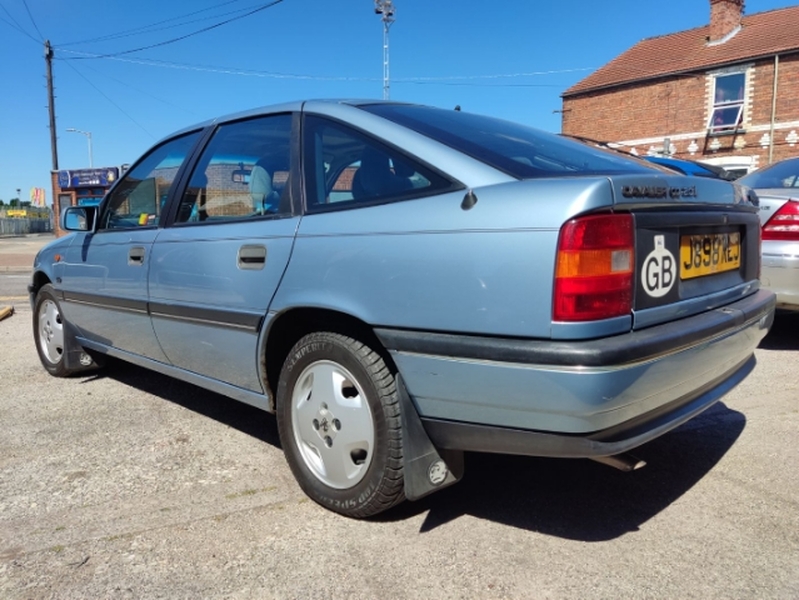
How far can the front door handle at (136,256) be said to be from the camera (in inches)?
134

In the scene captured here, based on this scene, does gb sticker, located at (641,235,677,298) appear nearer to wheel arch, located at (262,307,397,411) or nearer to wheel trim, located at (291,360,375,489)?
wheel arch, located at (262,307,397,411)

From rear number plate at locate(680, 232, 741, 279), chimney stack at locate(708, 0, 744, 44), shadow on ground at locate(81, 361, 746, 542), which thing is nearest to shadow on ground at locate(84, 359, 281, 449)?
shadow on ground at locate(81, 361, 746, 542)

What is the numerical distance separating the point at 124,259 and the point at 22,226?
56.4m

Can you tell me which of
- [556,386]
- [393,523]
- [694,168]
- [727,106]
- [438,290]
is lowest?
[393,523]

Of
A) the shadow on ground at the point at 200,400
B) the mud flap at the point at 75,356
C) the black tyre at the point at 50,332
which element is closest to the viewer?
the shadow on ground at the point at 200,400

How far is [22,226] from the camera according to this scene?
5197 cm

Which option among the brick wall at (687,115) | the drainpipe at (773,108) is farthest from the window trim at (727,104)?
the drainpipe at (773,108)

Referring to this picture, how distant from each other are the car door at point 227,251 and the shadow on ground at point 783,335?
14.0 feet

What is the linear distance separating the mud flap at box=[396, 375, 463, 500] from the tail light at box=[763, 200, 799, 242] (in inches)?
142

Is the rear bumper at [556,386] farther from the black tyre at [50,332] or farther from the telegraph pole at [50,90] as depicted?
the telegraph pole at [50,90]

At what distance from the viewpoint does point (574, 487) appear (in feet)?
9.04

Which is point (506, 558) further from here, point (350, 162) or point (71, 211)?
point (71, 211)

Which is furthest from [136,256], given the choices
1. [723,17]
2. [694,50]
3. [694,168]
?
[723,17]

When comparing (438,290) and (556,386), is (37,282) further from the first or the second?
(556,386)
